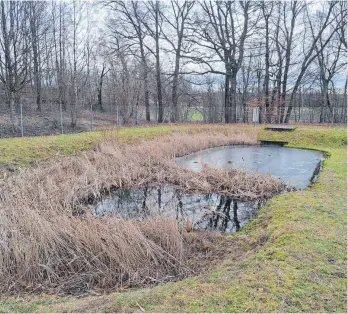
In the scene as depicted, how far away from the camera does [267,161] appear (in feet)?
29.7

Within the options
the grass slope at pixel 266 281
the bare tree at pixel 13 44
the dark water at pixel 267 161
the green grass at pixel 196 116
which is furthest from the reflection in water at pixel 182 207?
the green grass at pixel 196 116

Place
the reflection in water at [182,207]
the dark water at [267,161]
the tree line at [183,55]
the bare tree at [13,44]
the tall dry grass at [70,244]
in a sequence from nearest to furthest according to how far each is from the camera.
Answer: the tall dry grass at [70,244] → the reflection in water at [182,207] → the dark water at [267,161] → the bare tree at [13,44] → the tree line at [183,55]

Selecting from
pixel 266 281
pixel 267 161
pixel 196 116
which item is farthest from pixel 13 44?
pixel 196 116

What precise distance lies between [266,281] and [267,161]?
698cm

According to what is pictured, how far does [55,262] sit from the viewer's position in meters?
3.23

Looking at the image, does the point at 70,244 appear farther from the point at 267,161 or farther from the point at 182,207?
the point at 267,161

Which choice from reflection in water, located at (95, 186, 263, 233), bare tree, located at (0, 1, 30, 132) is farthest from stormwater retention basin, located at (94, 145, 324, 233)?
bare tree, located at (0, 1, 30, 132)

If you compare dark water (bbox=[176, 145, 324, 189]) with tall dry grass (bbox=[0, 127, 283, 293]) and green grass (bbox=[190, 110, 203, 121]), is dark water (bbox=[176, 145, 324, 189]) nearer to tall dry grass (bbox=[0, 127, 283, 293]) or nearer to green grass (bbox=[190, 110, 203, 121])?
tall dry grass (bbox=[0, 127, 283, 293])

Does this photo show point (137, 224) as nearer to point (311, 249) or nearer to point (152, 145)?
point (311, 249)

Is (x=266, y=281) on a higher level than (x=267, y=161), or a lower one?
lower

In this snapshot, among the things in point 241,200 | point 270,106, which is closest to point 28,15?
point 241,200

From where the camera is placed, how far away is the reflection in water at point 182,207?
4.74 meters

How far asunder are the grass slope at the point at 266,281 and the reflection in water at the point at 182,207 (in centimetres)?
82

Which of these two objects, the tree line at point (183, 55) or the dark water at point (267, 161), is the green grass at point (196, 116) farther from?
the dark water at point (267, 161)
